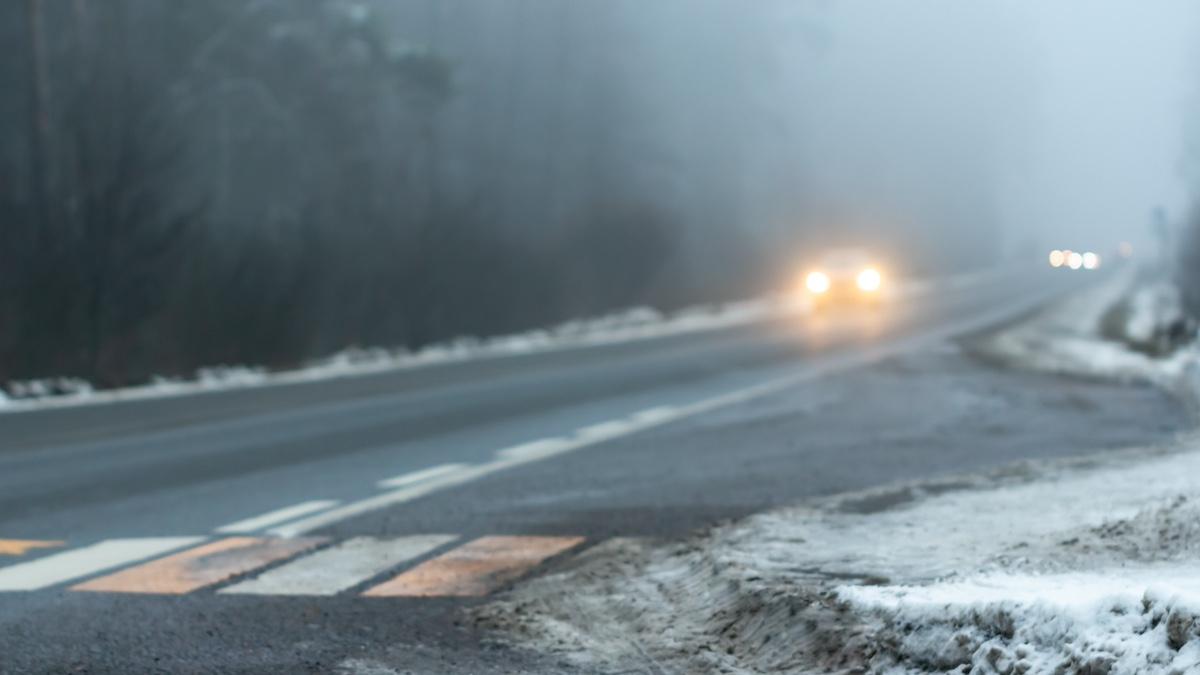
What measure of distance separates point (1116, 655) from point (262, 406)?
15.4 metres

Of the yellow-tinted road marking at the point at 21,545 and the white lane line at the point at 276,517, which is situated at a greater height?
the yellow-tinted road marking at the point at 21,545

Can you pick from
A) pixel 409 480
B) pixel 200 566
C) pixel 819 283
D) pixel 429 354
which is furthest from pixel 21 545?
pixel 819 283

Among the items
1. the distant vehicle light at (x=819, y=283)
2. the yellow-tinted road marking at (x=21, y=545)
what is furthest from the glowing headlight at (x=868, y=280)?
the yellow-tinted road marking at (x=21, y=545)

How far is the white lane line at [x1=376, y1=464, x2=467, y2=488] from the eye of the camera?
12.4 metres

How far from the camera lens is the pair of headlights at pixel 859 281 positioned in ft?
167

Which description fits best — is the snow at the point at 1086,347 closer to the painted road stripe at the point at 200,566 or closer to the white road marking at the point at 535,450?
the white road marking at the point at 535,450

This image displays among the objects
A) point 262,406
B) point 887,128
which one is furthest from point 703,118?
point 262,406

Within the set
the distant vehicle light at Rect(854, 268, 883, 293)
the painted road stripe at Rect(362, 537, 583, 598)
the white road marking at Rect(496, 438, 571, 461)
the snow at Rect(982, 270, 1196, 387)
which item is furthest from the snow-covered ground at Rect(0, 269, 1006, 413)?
the painted road stripe at Rect(362, 537, 583, 598)

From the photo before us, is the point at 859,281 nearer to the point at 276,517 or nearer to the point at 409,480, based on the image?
the point at 409,480

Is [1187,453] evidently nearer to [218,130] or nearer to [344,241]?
[344,241]

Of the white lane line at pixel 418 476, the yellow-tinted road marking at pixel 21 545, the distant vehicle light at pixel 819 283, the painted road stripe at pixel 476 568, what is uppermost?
the yellow-tinted road marking at pixel 21 545

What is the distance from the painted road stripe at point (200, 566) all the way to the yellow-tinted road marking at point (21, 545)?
838 millimetres

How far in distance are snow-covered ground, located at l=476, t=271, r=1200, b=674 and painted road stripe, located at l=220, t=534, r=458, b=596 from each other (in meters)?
0.95

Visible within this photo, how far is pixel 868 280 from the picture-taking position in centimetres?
5200
